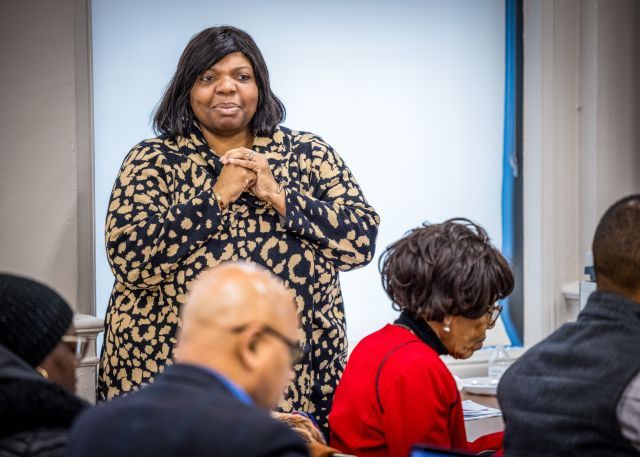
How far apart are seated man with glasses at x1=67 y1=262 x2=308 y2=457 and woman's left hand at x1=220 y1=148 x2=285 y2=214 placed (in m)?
1.34

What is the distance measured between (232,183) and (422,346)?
88cm

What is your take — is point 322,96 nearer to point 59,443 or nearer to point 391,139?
point 391,139

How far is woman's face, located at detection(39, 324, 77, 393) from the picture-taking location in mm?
1453

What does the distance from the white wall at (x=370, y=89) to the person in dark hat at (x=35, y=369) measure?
1.89 metres

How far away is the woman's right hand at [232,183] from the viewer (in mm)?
2562

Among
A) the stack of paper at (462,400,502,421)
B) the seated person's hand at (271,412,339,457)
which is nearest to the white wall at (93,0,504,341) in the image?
the stack of paper at (462,400,502,421)

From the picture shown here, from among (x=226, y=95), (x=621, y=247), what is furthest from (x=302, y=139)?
(x=621, y=247)

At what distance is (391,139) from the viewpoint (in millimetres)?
4012

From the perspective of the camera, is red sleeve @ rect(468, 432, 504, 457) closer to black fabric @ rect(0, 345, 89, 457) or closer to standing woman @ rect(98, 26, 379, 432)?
standing woman @ rect(98, 26, 379, 432)

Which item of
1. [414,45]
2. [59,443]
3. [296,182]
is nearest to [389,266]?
[296,182]

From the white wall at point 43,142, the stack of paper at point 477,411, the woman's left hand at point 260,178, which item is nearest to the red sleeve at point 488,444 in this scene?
the stack of paper at point 477,411

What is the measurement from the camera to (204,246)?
2586mm

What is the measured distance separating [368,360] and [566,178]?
2.54 metres

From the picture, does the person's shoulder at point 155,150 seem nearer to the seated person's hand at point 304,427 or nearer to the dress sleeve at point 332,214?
the dress sleeve at point 332,214
